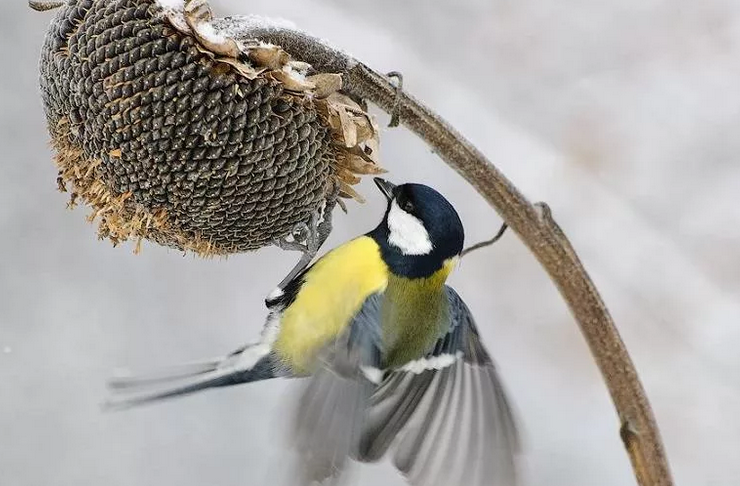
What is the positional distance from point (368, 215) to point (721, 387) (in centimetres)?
72

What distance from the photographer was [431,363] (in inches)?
31.6

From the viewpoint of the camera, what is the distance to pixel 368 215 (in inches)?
59.1

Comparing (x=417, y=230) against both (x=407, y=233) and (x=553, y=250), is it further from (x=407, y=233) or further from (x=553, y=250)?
(x=553, y=250)

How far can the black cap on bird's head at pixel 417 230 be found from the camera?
769 millimetres

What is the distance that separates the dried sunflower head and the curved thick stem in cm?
2

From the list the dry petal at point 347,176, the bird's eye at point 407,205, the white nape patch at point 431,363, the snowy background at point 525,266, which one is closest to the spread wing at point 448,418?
the white nape patch at point 431,363

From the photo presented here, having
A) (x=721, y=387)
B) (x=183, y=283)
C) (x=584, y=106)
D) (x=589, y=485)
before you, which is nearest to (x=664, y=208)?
(x=584, y=106)

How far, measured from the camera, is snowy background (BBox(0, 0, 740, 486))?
1477 millimetres

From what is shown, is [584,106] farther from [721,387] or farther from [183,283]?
[183,283]

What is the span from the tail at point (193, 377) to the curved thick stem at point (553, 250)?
267 mm

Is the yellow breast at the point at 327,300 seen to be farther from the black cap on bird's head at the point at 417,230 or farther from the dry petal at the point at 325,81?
the dry petal at the point at 325,81

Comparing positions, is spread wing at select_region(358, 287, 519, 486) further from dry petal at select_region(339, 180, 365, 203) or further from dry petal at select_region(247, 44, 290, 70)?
dry petal at select_region(247, 44, 290, 70)

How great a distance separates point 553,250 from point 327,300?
0.24 m

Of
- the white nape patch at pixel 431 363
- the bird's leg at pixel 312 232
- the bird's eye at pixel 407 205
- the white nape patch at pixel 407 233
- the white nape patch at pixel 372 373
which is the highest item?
the bird's eye at pixel 407 205
